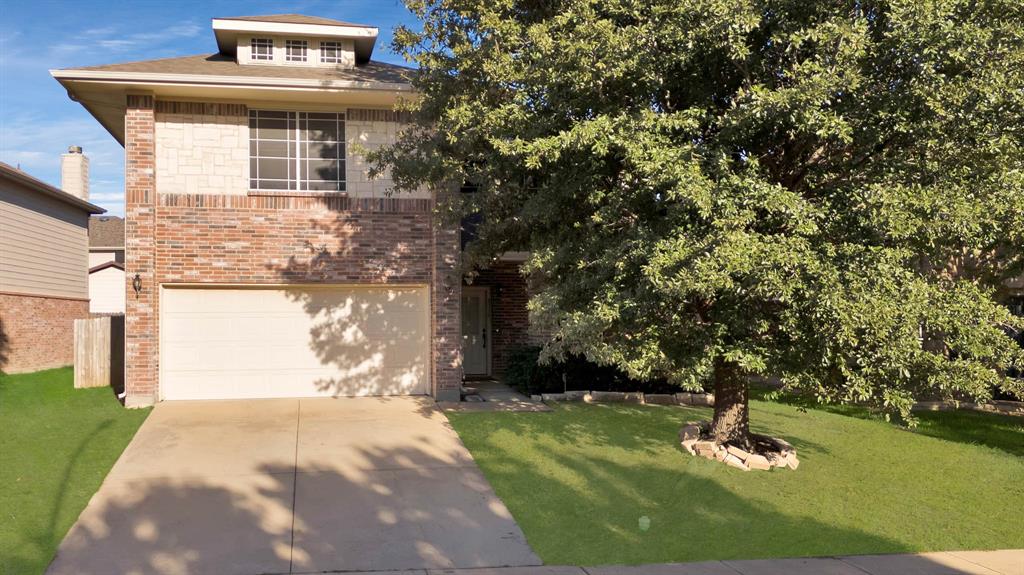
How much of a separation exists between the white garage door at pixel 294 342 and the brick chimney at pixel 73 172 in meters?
14.5

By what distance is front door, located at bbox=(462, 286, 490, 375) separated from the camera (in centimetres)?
1797

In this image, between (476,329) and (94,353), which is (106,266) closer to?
(94,353)

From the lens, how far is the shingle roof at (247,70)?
1329 centimetres

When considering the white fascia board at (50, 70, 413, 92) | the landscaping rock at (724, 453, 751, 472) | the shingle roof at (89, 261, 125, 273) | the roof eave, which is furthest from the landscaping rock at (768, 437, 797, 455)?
the shingle roof at (89, 261, 125, 273)

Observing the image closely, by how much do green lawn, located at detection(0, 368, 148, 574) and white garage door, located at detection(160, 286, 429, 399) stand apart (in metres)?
1.53

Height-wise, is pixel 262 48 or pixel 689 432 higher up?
pixel 262 48

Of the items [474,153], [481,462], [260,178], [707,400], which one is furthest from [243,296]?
[707,400]

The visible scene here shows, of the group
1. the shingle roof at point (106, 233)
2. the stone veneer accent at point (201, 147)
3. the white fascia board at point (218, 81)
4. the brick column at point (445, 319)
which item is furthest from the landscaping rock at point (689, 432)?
the shingle roof at point (106, 233)

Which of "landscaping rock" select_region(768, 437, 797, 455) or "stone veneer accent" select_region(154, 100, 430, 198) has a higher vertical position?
"stone veneer accent" select_region(154, 100, 430, 198)

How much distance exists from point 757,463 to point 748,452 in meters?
0.34

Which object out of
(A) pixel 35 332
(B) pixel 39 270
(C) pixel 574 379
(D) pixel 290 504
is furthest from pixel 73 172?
(D) pixel 290 504

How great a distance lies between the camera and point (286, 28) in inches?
589

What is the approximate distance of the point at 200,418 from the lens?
12.2 meters

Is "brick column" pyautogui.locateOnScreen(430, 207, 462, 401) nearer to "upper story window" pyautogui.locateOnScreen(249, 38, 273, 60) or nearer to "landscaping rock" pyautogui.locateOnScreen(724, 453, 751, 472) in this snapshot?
"upper story window" pyautogui.locateOnScreen(249, 38, 273, 60)
